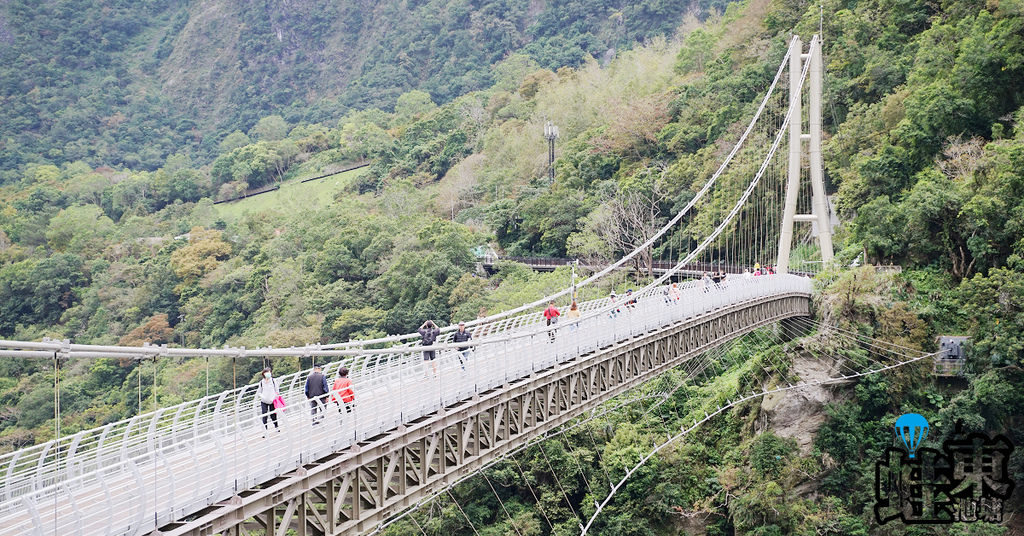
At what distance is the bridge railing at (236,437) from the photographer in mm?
8516

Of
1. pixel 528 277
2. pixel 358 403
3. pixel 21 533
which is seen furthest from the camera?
pixel 528 277

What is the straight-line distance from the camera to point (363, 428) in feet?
37.6

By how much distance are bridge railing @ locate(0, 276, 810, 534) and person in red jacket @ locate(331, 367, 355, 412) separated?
0.43 ft

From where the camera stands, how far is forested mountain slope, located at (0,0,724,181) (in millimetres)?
99250

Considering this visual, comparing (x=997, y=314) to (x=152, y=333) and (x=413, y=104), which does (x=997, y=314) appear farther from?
(x=413, y=104)

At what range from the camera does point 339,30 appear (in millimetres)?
123438

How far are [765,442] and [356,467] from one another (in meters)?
17.0

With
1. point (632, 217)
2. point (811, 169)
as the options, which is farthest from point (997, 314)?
point (632, 217)

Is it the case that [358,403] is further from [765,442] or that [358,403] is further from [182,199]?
[182,199]

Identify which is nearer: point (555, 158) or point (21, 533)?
point (21, 533)

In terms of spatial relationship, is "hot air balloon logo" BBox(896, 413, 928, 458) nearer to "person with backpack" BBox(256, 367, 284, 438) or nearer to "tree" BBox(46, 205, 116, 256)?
"person with backpack" BBox(256, 367, 284, 438)

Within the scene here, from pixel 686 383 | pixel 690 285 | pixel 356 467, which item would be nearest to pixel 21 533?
pixel 356 467

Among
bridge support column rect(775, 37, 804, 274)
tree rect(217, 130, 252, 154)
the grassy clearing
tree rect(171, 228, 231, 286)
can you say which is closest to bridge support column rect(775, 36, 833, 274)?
bridge support column rect(775, 37, 804, 274)

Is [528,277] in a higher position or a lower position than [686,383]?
higher
